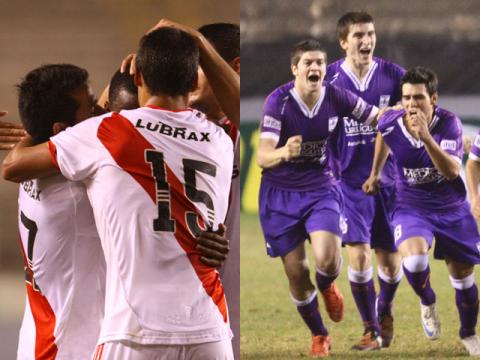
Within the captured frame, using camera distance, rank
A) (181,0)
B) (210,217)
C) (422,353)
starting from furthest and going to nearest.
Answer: (181,0)
(422,353)
(210,217)

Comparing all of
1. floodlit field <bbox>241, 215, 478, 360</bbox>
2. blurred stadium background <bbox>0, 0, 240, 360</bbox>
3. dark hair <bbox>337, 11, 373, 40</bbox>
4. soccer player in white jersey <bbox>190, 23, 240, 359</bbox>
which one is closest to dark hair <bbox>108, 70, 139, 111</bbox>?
Answer: soccer player in white jersey <bbox>190, 23, 240, 359</bbox>

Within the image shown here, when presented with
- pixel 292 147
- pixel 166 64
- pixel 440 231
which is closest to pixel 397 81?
pixel 292 147

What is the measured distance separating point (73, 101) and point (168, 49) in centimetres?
37

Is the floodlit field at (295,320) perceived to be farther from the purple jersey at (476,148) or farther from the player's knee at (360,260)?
the purple jersey at (476,148)

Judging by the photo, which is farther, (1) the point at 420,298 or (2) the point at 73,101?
(1) the point at 420,298

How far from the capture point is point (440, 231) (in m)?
3.11

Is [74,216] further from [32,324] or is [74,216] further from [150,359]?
[150,359]

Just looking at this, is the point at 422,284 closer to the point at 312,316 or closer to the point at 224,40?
the point at 312,316

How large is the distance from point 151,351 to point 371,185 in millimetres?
1358

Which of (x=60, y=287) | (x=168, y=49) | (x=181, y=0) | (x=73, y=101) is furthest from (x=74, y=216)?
(x=181, y=0)

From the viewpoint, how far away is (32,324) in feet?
7.51

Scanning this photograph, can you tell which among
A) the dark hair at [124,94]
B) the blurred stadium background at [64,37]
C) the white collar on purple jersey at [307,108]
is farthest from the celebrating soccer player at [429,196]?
the blurred stadium background at [64,37]

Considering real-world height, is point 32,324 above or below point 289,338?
above

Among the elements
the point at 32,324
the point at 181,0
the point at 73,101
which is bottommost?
the point at 32,324
